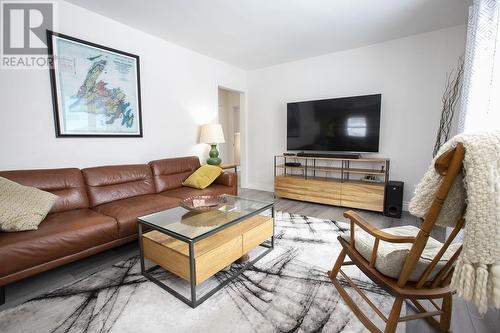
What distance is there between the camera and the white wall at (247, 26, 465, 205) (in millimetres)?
3031

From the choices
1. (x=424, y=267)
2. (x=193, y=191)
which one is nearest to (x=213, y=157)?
(x=193, y=191)

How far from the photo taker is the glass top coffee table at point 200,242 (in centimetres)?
146

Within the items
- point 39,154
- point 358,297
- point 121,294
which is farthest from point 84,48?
point 358,297

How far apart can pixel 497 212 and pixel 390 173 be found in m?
2.92

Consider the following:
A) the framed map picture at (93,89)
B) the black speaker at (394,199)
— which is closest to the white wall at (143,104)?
the framed map picture at (93,89)

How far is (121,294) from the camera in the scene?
1561 millimetres

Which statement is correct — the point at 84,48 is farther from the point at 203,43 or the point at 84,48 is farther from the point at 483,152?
the point at 483,152

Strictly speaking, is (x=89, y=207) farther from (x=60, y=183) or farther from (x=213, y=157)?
(x=213, y=157)

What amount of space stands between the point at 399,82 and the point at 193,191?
3248 millimetres

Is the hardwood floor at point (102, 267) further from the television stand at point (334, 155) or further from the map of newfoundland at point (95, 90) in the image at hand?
the map of newfoundland at point (95, 90)

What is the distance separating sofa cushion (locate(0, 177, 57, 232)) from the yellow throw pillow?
1.42 m

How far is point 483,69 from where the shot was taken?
70.6 inches

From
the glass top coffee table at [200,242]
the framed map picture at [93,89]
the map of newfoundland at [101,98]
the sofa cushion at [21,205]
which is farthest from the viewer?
the map of newfoundland at [101,98]

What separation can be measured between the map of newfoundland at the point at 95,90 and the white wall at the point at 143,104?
12 centimetres
